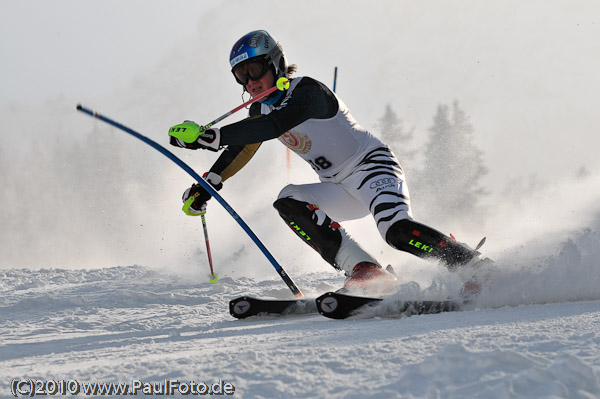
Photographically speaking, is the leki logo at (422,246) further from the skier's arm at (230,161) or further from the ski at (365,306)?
the skier's arm at (230,161)

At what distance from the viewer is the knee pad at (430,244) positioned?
3318 mm

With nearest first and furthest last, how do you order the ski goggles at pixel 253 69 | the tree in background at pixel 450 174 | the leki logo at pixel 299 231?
1. the leki logo at pixel 299 231
2. the ski goggles at pixel 253 69
3. the tree in background at pixel 450 174

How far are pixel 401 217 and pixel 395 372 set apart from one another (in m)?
2.10

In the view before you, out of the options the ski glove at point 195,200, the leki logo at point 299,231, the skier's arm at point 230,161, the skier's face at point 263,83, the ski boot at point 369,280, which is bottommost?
the ski boot at point 369,280

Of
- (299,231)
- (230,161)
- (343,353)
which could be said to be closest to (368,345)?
(343,353)

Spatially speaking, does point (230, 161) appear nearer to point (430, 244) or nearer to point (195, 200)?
point (195, 200)

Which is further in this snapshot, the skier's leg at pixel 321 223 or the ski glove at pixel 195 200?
the ski glove at pixel 195 200

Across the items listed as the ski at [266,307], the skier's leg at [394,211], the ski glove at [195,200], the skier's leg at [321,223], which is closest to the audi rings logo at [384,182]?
the skier's leg at [394,211]

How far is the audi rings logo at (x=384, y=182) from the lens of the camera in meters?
3.76

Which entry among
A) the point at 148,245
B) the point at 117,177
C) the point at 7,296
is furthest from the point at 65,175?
the point at 7,296

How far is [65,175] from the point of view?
2750cm

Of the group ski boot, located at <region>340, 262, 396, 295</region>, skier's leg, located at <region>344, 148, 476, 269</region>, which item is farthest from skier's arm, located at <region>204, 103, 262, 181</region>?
ski boot, located at <region>340, 262, 396, 295</region>

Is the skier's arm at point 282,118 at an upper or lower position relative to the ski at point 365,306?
upper

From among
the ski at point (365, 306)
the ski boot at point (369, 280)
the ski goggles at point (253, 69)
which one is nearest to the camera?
the ski at point (365, 306)
